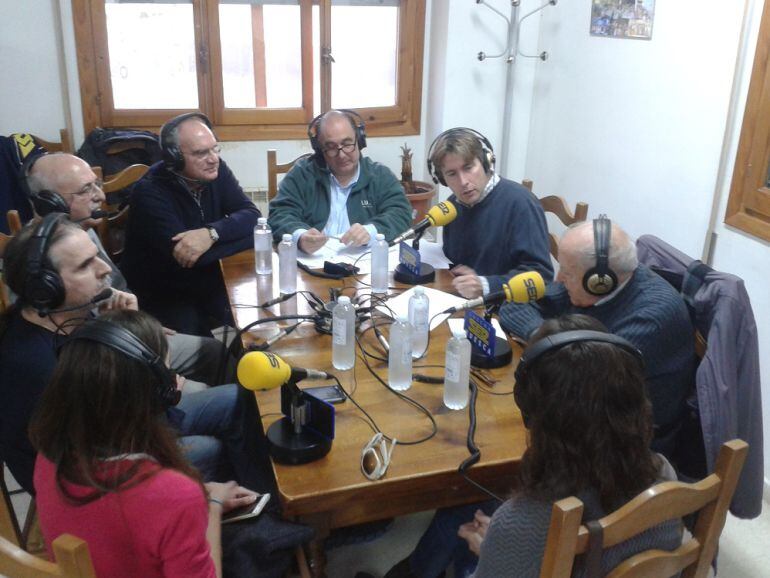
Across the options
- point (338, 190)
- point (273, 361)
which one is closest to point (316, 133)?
point (338, 190)

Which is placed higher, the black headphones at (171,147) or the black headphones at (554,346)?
the black headphones at (171,147)

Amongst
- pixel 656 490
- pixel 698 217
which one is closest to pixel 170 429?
pixel 656 490

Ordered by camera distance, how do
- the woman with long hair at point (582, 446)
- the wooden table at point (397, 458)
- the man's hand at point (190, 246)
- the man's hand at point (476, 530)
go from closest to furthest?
the woman with long hair at point (582, 446) → the wooden table at point (397, 458) → the man's hand at point (476, 530) → the man's hand at point (190, 246)

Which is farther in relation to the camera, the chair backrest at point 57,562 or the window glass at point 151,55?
the window glass at point 151,55

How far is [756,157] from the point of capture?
2434mm

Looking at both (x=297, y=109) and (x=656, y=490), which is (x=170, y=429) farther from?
(x=297, y=109)

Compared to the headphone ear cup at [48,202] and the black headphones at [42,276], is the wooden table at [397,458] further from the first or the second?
the headphone ear cup at [48,202]

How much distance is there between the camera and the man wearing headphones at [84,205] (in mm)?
2242

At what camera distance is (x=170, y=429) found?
1.23 metres

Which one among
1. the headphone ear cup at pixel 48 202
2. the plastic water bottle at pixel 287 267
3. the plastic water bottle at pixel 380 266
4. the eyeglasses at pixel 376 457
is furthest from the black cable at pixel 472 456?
the headphone ear cup at pixel 48 202

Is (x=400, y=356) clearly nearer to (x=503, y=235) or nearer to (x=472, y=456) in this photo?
(x=472, y=456)

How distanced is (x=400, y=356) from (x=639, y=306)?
22.9 inches

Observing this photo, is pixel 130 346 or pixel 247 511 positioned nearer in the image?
pixel 130 346

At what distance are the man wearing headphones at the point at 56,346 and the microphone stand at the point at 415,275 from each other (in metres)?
Result: 0.70
